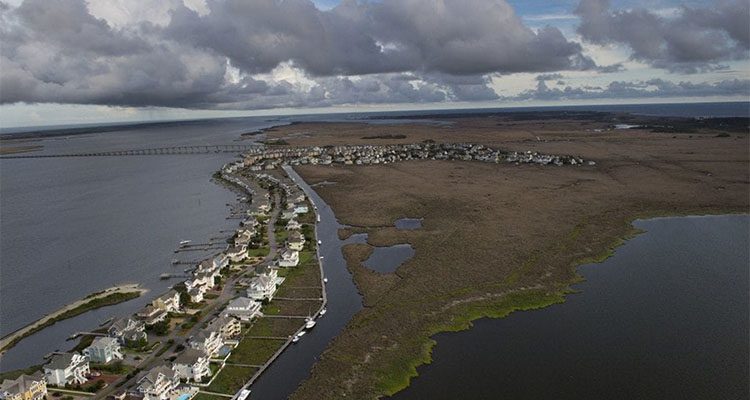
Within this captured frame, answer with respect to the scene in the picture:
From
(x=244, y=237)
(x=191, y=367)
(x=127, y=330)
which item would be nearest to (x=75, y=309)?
(x=127, y=330)

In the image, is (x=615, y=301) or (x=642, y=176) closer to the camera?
(x=615, y=301)

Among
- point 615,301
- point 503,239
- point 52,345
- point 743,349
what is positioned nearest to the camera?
point 743,349

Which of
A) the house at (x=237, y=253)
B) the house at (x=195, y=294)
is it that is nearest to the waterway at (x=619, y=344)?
the house at (x=195, y=294)

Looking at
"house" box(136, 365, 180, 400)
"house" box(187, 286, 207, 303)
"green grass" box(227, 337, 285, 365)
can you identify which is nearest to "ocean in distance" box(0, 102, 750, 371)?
"house" box(187, 286, 207, 303)

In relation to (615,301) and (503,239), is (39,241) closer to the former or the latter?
(503,239)

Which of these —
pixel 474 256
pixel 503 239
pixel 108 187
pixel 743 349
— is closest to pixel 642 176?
pixel 503 239

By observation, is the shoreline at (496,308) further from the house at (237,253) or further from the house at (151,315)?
the house at (151,315)

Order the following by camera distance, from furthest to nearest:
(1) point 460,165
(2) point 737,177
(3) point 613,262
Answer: (1) point 460,165 < (2) point 737,177 < (3) point 613,262

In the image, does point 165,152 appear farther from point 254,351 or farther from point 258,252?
point 254,351
